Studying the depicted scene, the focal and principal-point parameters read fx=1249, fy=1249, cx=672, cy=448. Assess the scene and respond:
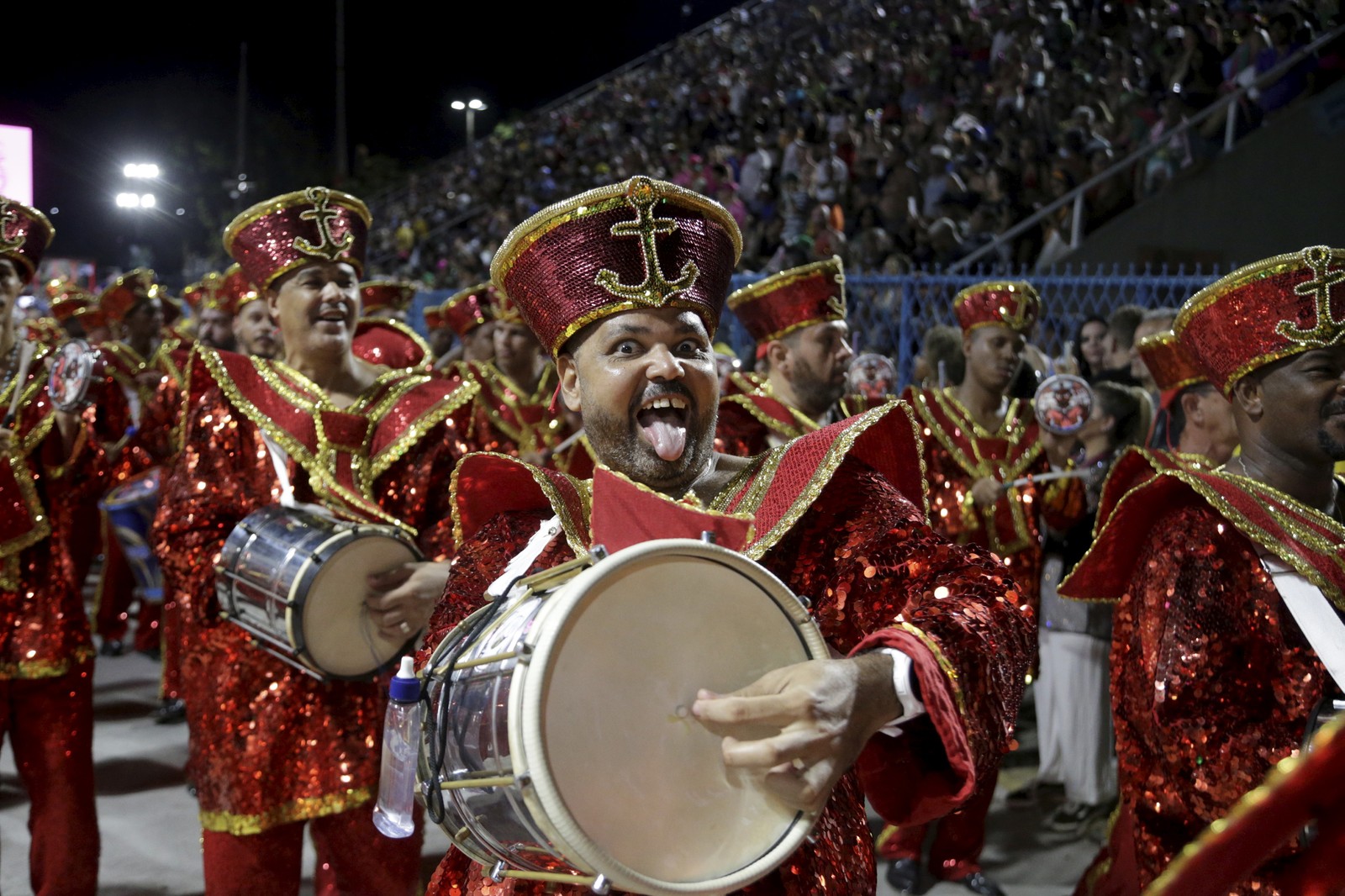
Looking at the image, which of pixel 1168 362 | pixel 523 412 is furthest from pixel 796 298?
pixel 523 412

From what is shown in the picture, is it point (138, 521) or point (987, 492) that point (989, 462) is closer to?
point (987, 492)

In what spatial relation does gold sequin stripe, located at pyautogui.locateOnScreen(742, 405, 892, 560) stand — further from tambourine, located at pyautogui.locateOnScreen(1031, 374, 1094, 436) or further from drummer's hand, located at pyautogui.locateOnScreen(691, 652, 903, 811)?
tambourine, located at pyautogui.locateOnScreen(1031, 374, 1094, 436)

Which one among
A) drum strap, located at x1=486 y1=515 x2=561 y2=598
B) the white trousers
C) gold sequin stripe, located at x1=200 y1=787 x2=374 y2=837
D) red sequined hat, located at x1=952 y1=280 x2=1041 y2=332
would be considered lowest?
the white trousers

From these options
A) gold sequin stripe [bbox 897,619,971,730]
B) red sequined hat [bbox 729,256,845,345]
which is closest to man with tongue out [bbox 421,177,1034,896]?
gold sequin stripe [bbox 897,619,971,730]

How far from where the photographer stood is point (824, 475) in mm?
1895

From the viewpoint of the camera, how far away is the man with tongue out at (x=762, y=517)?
5.14 ft

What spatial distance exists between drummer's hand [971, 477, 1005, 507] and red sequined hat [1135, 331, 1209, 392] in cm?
97

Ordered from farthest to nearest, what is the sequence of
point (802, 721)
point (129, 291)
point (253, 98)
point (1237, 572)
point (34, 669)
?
point (253, 98) → point (129, 291) → point (34, 669) → point (1237, 572) → point (802, 721)

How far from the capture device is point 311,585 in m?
3.15

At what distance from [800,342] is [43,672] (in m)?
2.99

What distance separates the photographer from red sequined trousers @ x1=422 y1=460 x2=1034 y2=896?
1614mm

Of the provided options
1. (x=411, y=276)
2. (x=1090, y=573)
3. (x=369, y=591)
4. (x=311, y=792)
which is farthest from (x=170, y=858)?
(x=411, y=276)

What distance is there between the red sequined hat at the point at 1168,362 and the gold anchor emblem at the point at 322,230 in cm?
271

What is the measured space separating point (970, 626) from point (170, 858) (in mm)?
4415
